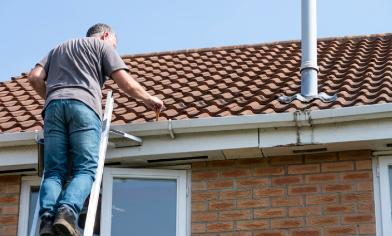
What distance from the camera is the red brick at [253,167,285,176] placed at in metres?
5.32

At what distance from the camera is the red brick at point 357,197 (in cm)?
502

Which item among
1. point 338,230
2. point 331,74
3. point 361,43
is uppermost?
point 361,43

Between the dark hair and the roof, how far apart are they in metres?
1.08

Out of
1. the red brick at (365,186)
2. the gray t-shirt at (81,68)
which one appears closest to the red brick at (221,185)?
the red brick at (365,186)

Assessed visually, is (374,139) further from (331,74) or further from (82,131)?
(82,131)

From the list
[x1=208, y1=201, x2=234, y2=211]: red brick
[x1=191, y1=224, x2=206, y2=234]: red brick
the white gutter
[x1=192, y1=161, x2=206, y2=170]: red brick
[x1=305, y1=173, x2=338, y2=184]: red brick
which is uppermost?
the white gutter

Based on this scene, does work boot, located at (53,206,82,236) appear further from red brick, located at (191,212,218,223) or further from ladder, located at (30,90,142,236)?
red brick, located at (191,212,218,223)

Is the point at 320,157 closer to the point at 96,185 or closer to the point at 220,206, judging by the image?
the point at 220,206

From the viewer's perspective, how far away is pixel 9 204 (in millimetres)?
5617

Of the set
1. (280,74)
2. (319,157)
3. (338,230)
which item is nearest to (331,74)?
(280,74)

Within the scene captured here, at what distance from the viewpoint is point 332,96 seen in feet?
18.2

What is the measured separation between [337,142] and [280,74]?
7.26 ft

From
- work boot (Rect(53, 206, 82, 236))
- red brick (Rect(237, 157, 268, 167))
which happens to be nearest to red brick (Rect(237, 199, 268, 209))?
red brick (Rect(237, 157, 268, 167))

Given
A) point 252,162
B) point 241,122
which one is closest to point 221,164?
point 252,162
